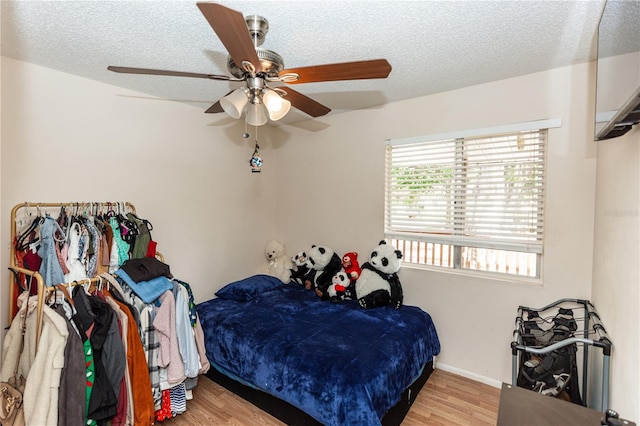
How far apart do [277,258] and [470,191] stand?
234cm

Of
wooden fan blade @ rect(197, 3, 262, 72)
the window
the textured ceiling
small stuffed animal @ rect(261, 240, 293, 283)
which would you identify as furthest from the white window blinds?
wooden fan blade @ rect(197, 3, 262, 72)

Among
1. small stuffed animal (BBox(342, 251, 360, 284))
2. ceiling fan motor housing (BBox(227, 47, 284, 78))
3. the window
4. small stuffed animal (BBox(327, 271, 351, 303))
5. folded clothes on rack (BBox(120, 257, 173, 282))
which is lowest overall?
small stuffed animal (BBox(327, 271, 351, 303))

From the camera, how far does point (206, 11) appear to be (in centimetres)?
99

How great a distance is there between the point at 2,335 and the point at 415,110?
359 cm

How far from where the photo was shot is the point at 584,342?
4.77 feet

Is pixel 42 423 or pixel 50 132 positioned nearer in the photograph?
pixel 42 423

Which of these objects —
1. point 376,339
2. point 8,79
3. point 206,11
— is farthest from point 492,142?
point 8,79

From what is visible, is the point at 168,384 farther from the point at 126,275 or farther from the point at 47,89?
the point at 47,89

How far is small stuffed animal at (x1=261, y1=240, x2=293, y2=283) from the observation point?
3.73 m

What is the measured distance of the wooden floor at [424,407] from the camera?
2.09 metres

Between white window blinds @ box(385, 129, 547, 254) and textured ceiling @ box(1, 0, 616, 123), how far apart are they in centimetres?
58

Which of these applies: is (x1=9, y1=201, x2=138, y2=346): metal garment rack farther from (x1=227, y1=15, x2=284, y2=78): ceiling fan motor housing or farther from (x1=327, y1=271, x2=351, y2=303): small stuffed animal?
(x1=327, y1=271, x2=351, y2=303): small stuffed animal

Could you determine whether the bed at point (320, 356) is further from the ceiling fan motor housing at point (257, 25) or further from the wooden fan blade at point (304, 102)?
the ceiling fan motor housing at point (257, 25)

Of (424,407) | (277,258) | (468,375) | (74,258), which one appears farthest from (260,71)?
(468,375)
